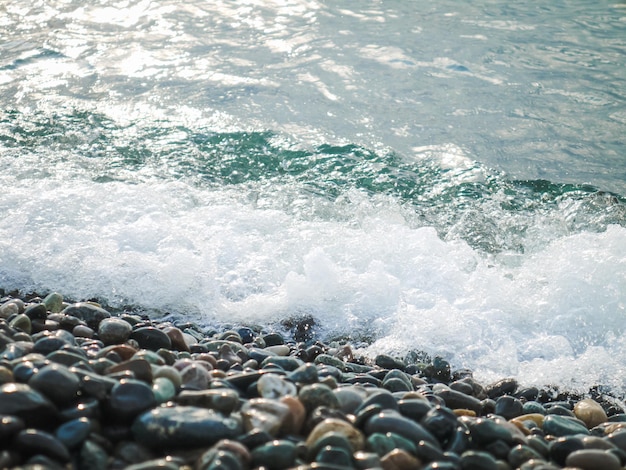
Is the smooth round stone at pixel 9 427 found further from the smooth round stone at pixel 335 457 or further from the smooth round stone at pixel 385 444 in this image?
the smooth round stone at pixel 385 444

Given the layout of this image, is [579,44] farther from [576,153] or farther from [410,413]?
[410,413]

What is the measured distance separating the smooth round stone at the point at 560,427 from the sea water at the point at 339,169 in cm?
70

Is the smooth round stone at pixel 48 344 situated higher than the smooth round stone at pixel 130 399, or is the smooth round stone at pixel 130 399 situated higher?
the smooth round stone at pixel 130 399

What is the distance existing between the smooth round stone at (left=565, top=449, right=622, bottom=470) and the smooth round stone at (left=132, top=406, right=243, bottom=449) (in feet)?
3.47

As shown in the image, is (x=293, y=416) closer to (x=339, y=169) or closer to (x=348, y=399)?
(x=348, y=399)

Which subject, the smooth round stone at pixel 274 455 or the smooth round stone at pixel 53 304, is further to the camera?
the smooth round stone at pixel 53 304

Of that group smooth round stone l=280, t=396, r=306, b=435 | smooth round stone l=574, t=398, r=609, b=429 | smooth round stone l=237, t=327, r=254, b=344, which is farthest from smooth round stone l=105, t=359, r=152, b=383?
smooth round stone l=574, t=398, r=609, b=429

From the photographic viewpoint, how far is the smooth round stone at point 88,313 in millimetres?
3256

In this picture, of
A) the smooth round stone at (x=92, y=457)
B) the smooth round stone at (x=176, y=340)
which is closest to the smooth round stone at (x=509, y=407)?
the smooth round stone at (x=176, y=340)

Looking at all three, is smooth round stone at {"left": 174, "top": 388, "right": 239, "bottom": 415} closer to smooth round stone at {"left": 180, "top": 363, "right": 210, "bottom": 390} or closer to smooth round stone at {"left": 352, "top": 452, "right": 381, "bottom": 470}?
smooth round stone at {"left": 180, "top": 363, "right": 210, "bottom": 390}

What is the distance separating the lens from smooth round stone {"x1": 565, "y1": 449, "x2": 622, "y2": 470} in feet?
7.16

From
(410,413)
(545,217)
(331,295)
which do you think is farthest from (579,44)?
(410,413)

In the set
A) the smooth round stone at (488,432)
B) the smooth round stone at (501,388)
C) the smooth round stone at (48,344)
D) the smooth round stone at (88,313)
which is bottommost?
the smooth round stone at (501,388)

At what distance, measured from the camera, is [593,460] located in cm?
220
